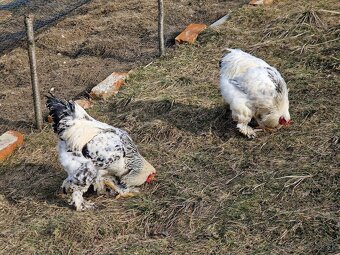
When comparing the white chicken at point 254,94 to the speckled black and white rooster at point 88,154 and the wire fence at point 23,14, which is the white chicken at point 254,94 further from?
the wire fence at point 23,14

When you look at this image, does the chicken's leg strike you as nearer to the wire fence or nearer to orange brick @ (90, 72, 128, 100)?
orange brick @ (90, 72, 128, 100)

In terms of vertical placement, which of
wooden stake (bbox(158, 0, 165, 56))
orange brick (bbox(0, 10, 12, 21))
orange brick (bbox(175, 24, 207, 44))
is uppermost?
wooden stake (bbox(158, 0, 165, 56))

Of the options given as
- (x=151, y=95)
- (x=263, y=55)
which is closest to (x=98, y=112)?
(x=151, y=95)

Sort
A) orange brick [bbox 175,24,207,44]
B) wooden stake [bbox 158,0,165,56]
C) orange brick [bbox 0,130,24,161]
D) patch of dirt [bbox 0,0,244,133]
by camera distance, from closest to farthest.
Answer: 1. orange brick [bbox 0,130,24,161]
2. patch of dirt [bbox 0,0,244,133]
3. wooden stake [bbox 158,0,165,56]
4. orange brick [bbox 175,24,207,44]

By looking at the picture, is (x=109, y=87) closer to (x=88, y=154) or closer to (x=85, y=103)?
(x=85, y=103)

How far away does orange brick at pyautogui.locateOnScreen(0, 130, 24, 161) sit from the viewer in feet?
18.3

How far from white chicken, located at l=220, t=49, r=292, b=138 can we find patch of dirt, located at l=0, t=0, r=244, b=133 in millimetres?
2201

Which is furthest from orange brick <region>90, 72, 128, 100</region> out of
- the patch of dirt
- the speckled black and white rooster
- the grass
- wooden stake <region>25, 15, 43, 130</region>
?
the speckled black and white rooster

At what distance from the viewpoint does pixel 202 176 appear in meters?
4.90

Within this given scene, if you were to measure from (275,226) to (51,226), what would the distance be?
1790 mm

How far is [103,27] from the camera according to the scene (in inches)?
339

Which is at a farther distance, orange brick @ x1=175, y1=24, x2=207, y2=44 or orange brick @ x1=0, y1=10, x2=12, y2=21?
orange brick @ x1=0, y1=10, x2=12, y2=21

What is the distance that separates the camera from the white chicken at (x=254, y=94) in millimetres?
5242

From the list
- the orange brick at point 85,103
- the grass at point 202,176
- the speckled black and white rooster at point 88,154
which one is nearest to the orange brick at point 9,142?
the grass at point 202,176
